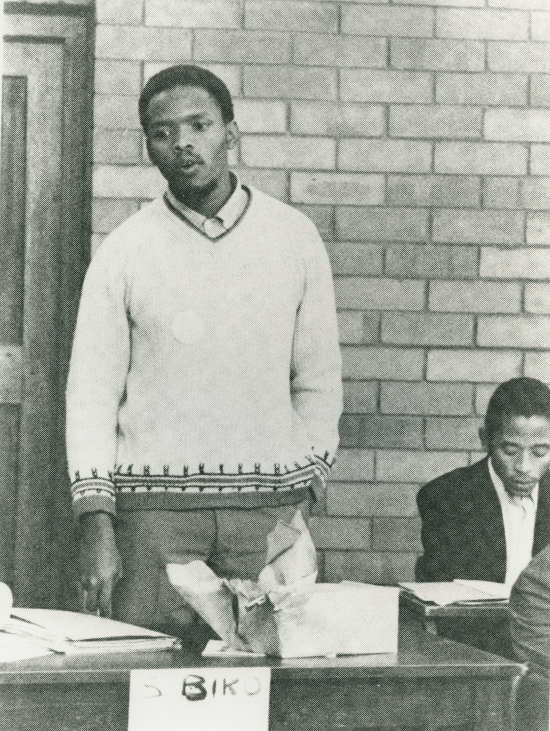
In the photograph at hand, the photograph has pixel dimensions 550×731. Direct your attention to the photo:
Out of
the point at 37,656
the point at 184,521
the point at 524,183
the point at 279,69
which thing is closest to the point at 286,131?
the point at 279,69

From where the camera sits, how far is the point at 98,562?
7.27 feet

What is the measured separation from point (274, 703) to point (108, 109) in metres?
2.00

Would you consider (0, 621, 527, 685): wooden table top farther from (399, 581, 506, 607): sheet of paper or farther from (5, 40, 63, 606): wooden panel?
(5, 40, 63, 606): wooden panel

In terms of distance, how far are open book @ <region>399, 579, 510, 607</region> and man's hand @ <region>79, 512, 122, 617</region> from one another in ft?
2.06

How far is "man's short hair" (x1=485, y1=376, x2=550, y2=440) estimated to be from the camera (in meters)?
3.12

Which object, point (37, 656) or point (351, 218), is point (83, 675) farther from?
point (351, 218)

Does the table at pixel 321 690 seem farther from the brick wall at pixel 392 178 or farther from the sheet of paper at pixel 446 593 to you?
the brick wall at pixel 392 178

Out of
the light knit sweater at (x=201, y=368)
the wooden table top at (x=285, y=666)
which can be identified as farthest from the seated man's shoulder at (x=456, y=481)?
the wooden table top at (x=285, y=666)

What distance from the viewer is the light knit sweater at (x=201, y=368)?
2420 millimetres

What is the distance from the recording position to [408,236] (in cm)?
336

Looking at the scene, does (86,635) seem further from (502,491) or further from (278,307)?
(502,491)

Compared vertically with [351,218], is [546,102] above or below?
above

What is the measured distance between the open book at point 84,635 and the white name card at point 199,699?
0.15 metres

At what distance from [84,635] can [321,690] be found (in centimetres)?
34
